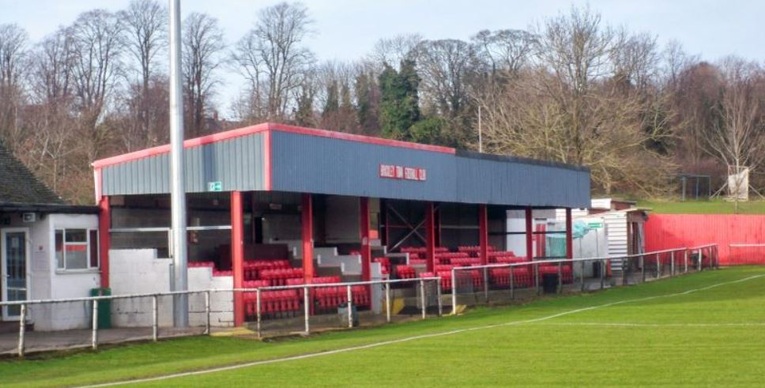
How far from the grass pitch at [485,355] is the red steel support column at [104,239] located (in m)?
6.34

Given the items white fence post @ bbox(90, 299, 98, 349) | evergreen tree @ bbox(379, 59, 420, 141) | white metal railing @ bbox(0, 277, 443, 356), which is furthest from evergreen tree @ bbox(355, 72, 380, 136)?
white fence post @ bbox(90, 299, 98, 349)

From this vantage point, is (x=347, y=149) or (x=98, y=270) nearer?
(x=98, y=270)

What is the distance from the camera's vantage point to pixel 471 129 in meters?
85.6

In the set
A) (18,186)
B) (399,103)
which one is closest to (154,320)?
(18,186)

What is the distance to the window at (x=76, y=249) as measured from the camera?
94.7ft

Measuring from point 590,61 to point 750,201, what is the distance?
30747 millimetres

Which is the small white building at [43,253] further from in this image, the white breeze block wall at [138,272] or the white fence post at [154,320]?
the white fence post at [154,320]

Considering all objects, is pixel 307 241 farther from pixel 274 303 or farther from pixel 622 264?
pixel 622 264

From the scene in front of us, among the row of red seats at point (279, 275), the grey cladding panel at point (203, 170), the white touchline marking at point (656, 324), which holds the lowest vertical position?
the white touchline marking at point (656, 324)

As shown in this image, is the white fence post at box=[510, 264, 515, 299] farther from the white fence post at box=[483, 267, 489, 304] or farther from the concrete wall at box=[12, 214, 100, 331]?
the concrete wall at box=[12, 214, 100, 331]

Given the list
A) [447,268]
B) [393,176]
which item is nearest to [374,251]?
[447,268]

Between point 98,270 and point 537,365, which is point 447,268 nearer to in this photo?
point 98,270

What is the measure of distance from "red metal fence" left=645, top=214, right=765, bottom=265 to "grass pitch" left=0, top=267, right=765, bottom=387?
3660 centimetres

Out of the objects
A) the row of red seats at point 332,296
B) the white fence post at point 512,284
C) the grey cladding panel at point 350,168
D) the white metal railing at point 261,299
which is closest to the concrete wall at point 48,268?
the white metal railing at point 261,299
